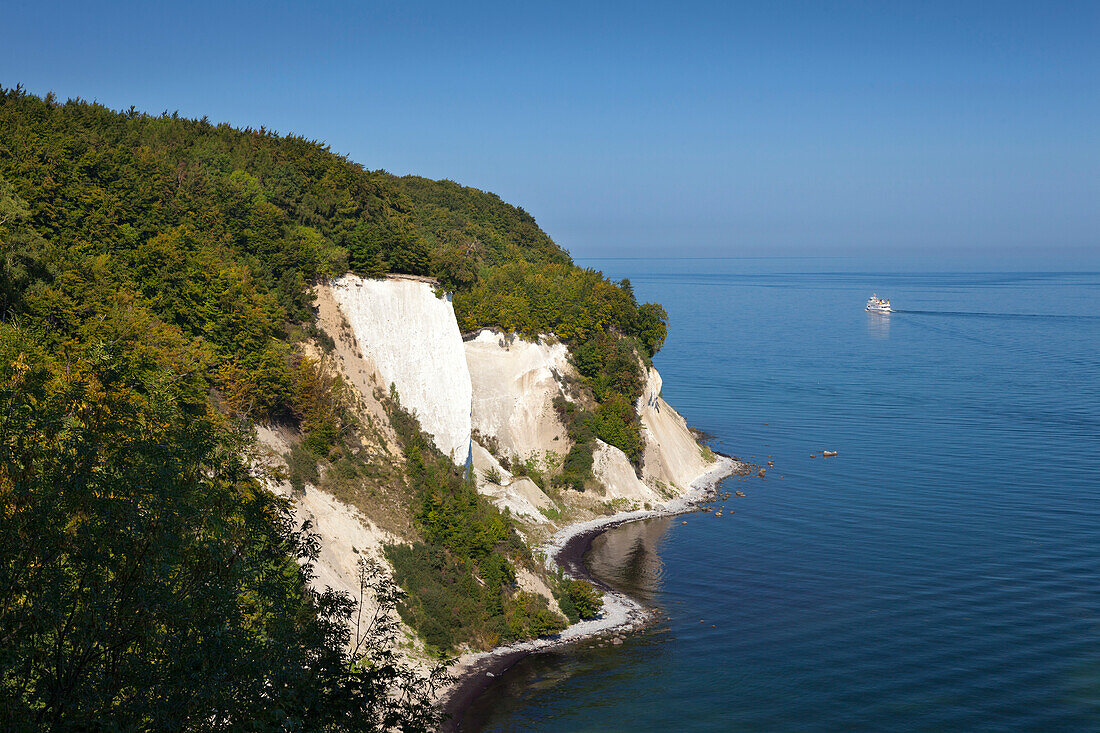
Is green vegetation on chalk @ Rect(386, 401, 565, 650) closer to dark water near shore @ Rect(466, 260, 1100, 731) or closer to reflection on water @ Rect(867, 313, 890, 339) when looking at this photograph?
dark water near shore @ Rect(466, 260, 1100, 731)

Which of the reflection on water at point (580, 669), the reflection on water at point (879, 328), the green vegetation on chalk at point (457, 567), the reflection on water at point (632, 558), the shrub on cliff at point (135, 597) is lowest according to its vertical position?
the reflection on water at point (580, 669)

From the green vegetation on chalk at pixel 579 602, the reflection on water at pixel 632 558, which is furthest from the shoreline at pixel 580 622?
the reflection on water at pixel 632 558

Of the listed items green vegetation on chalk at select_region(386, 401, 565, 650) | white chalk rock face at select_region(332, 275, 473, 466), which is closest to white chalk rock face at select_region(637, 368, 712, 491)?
white chalk rock face at select_region(332, 275, 473, 466)

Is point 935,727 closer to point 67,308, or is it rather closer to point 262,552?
point 262,552

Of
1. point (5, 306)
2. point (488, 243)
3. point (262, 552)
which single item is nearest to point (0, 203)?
point (5, 306)

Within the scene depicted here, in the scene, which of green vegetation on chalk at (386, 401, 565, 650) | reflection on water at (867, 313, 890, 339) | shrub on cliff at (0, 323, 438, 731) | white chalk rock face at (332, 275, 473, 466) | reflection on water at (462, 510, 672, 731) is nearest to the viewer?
shrub on cliff at (0, 323, 438, 731)

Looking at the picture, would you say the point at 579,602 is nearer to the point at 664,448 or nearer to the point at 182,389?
the point at 182,389

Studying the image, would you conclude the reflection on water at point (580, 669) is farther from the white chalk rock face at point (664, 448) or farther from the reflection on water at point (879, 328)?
the reflection on water at point (879, 328)
